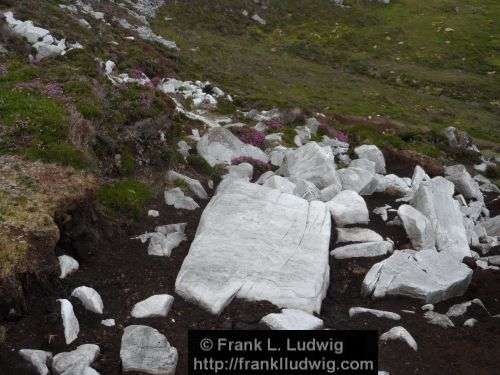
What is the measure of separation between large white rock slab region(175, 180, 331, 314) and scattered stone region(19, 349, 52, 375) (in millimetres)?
3134

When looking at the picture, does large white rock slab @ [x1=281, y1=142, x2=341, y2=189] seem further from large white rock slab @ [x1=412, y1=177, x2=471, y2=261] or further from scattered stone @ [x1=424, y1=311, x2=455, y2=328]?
scattered stone @ [x1=424, y1=311, x2=455, y2=328]

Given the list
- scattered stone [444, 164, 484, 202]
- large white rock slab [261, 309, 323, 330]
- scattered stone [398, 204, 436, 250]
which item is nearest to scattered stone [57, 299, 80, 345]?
large white rock slab [261, 309, 323, 330]

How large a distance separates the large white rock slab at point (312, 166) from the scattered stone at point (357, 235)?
311cm

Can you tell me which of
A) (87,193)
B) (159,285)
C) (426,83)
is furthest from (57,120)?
(426,83)

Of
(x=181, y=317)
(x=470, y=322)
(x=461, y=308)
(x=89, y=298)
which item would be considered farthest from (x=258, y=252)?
(x=470, y=322)

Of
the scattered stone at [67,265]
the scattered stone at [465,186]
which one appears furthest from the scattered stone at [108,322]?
the scattered stone at [465,186]

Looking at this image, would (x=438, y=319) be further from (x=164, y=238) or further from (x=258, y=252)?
(x=164, y=238)

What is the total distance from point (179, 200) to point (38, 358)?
300 inches

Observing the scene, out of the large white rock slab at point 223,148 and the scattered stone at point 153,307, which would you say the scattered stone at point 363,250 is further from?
the large white rock slab at point 223,148

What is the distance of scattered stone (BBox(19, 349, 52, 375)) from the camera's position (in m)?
9.55

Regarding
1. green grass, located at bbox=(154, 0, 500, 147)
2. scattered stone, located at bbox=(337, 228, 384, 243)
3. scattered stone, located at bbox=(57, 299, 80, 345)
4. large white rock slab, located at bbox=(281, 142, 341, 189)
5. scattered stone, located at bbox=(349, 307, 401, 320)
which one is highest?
scattered stone, located at bbox=(349, 307, 401, 320)

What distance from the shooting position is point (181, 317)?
37.4 feet

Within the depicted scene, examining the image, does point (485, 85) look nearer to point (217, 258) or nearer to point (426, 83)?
point (426, 83)

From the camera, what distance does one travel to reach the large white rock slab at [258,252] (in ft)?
39.6
